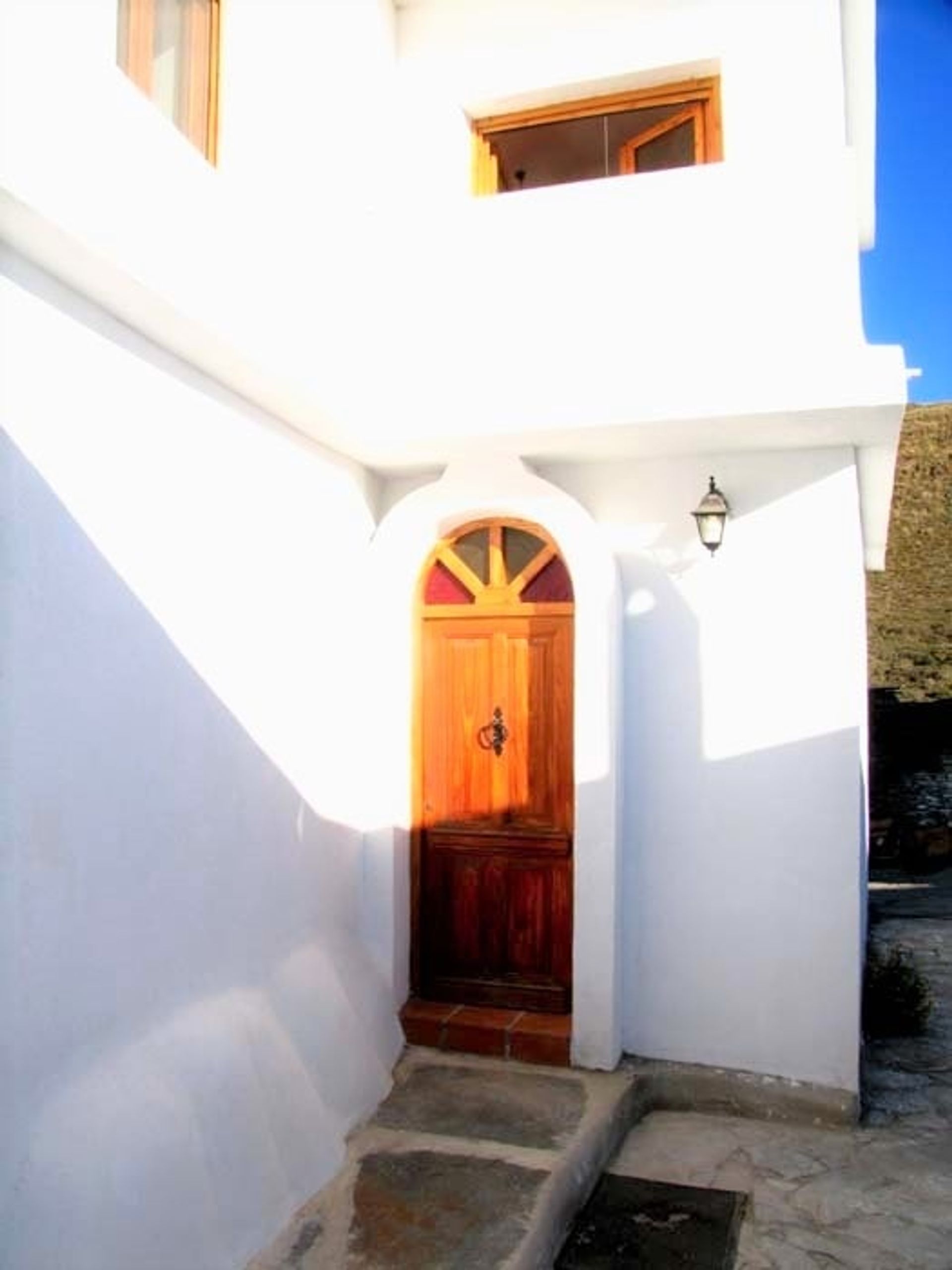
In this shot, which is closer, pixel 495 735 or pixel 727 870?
pixel 727 870

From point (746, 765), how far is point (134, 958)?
353cm

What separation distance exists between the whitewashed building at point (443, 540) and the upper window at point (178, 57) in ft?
0.07

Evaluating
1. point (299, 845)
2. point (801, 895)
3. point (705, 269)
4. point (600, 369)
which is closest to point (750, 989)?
point (801, 895)

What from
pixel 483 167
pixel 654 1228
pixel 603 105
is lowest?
pixel 654 1228

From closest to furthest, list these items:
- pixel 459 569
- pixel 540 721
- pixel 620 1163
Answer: pixel 620 1163 → pixel 540 721 → pixel 459 569

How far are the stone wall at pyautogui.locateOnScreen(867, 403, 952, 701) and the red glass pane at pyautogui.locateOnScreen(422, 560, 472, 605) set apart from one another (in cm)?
1331

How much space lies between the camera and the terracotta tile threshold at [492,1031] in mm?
5895

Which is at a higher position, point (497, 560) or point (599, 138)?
point (599, 138)

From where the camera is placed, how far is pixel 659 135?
632 cm

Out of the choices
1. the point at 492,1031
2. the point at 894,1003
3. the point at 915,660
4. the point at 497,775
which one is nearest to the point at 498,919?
the point at 492,1031

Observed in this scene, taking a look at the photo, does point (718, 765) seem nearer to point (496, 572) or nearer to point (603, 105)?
point (496, 572)

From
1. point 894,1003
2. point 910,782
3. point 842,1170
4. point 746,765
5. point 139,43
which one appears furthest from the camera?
point 910,782

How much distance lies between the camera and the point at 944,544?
18.9m

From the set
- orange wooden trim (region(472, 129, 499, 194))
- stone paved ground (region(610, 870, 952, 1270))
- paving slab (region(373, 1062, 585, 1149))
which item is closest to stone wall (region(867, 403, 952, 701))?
stone paved ground (region(610, 870, 952, 1270))
